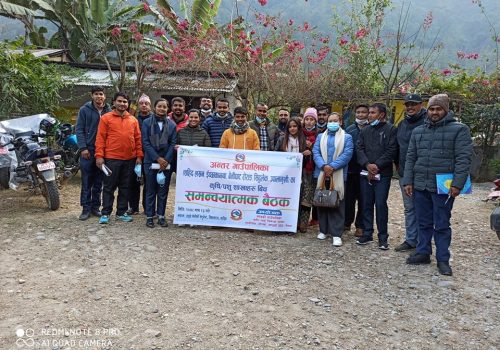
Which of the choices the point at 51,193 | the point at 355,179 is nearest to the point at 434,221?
the point at 355,179

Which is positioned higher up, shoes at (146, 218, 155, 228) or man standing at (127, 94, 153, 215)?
man standing at (127, 94, 153, 215)

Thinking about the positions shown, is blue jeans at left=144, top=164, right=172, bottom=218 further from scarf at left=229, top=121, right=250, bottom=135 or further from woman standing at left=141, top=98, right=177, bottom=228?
scarf at left=229, top=121, right=250, bottom=135

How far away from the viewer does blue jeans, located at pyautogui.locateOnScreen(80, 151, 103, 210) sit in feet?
18.6

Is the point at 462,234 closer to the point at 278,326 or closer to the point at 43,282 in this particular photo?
the point at 278,326

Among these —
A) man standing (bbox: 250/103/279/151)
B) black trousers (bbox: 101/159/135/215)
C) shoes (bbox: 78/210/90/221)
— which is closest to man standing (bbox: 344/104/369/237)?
man standing (bbox: 250/103/279/151)

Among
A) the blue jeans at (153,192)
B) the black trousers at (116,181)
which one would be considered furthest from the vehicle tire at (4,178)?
the blue jeans at (153,192)

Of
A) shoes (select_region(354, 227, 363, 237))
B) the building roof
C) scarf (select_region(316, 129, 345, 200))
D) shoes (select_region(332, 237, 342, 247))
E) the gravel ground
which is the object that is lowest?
the gravel ground

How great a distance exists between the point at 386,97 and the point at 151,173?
7969 mm

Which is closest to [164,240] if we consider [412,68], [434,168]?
[434,168]

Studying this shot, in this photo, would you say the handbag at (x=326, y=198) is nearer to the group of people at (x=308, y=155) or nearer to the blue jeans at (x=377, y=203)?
the group of people at (x=308, y=155)

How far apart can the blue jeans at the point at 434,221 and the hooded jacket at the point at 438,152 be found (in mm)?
116

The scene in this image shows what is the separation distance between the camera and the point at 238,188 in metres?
5.41

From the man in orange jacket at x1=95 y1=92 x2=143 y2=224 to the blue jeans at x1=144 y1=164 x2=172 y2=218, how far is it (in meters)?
0.22

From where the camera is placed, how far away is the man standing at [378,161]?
4.95m
